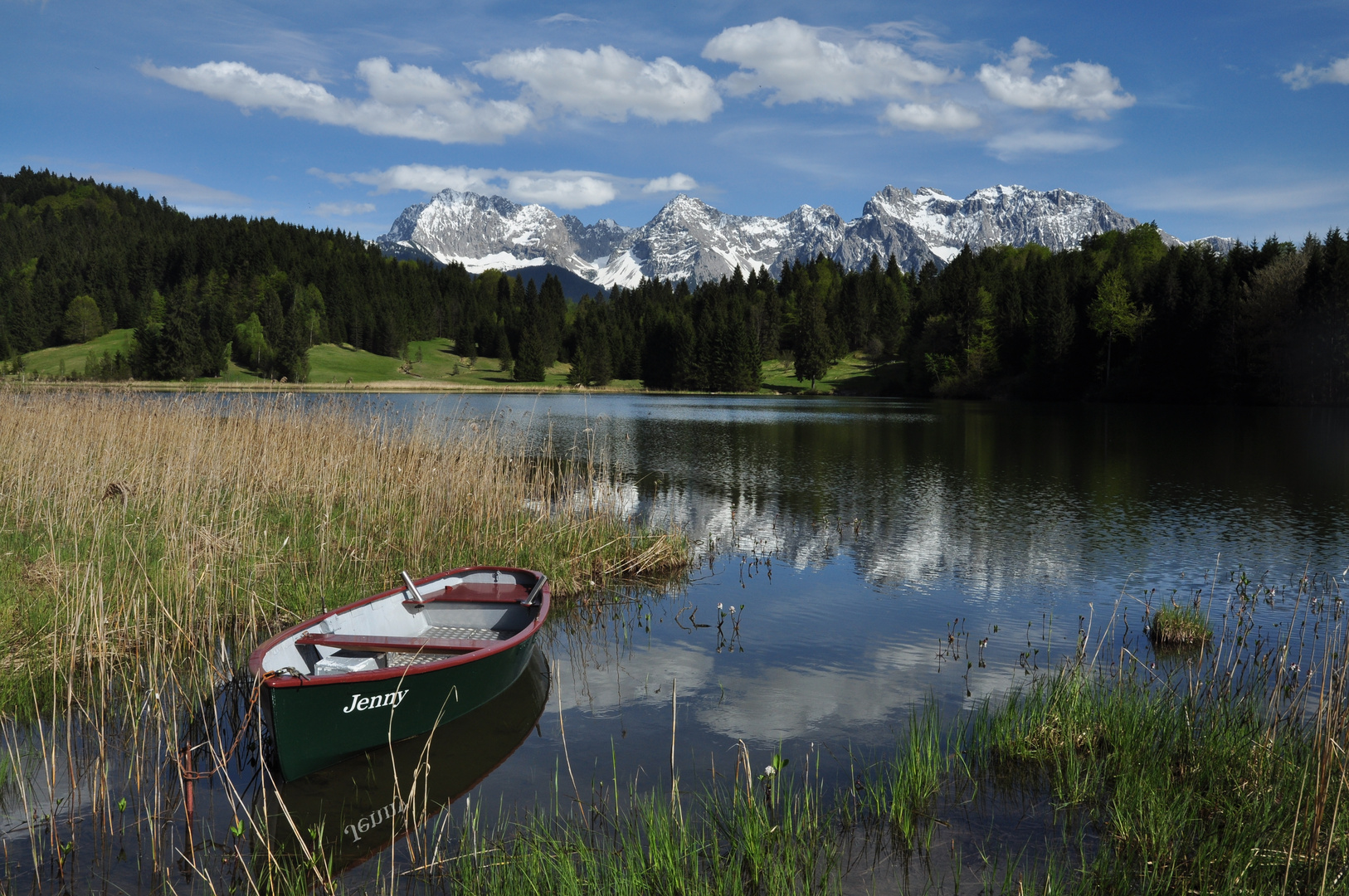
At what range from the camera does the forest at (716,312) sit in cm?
6356

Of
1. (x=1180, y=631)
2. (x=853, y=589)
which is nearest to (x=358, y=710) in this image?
(x=853, y=589)

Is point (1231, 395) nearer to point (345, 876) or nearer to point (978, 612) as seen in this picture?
point (978, 612)

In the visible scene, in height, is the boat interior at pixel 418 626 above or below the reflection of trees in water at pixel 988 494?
above

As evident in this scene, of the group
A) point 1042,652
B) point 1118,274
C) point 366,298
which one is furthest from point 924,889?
point 366,298

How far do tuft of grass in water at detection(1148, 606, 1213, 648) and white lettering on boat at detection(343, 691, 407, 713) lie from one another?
30.2ft

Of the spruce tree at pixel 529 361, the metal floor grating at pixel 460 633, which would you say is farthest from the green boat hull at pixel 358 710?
the spruce tree at pixel 529 361

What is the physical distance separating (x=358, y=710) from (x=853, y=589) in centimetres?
902

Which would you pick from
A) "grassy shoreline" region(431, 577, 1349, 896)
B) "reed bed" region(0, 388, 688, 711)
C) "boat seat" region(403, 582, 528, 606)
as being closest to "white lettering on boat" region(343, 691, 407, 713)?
"grassy shoreline" region(431, 577, 1349, 896)

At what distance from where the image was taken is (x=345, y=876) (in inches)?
223

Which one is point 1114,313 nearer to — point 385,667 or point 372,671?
point 385,667

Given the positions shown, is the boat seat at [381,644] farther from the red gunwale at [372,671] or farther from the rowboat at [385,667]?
the red gunwale at [372,671]

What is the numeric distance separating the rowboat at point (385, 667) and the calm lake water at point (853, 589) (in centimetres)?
42

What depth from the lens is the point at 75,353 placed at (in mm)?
103500

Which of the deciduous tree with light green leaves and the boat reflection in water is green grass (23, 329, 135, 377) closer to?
the deciduous tree with light green leaves
